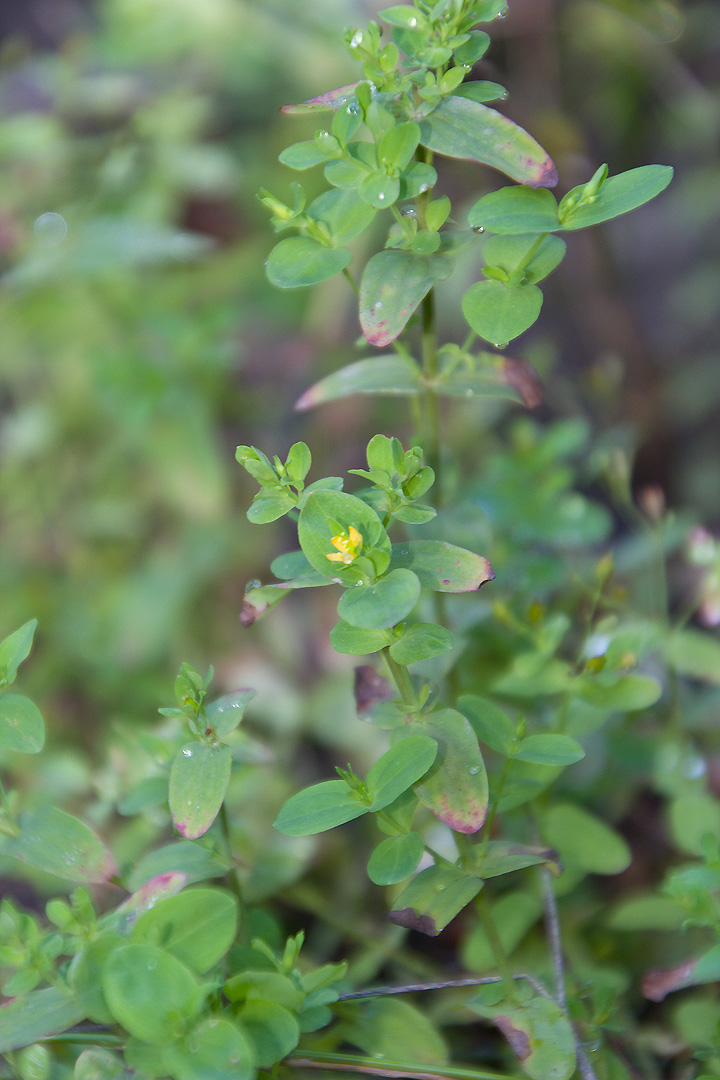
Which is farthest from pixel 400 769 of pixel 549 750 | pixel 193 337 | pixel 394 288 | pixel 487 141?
pixel 193 337

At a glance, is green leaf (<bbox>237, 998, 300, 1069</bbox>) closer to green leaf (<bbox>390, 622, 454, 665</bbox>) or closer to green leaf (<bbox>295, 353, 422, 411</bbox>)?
green leaf (<bbox>390, 622, 454, 665</bbox>)

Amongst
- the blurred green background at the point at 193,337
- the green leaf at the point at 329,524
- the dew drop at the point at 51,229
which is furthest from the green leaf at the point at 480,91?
the dew drop at the point at 51,229

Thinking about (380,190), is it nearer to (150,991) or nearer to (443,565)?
(443,565)

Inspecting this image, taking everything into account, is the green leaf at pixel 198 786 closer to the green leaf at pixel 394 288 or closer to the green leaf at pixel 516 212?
the green leaf at pixel 394 288

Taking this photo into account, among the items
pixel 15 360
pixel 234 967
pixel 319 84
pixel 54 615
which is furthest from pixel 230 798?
pixel 319 84

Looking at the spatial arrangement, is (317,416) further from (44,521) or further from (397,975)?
(397,975)

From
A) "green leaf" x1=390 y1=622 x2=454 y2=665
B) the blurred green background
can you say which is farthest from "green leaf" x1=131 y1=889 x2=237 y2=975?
the blurred green background

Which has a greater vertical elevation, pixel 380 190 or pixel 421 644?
pixel 380 190
